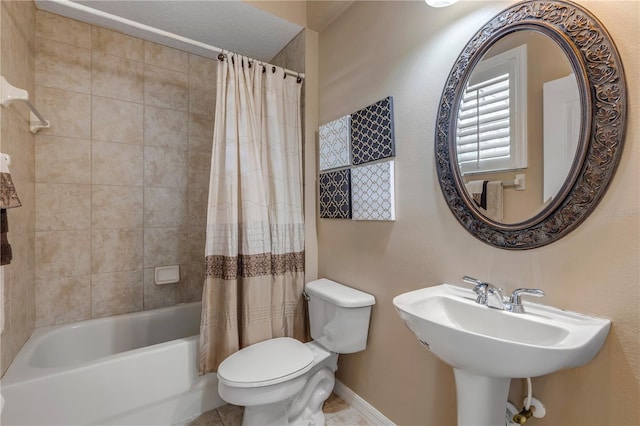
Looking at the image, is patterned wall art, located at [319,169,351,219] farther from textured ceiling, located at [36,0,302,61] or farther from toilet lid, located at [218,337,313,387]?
textured ceiling, located at [36,0,302,61]

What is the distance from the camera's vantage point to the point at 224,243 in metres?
1.76

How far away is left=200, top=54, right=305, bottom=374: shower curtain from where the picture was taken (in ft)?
5.71

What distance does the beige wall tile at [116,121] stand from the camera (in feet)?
6.84

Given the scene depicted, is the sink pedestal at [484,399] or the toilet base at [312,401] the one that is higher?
the sink pedestal at [484,399]

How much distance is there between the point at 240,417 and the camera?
Answer: 1732 mm

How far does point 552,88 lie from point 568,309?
0.73 m

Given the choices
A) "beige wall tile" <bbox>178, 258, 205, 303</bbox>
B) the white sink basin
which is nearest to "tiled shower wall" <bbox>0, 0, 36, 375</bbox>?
"beige wall tile" <bbox>178, 258, 205, 303</bbox>

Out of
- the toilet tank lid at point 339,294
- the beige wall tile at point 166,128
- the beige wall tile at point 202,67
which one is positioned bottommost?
the toilet tank lid at point 339,294

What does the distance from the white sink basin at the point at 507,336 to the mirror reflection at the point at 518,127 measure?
341mm

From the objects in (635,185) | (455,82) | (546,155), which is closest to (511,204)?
(546,155)

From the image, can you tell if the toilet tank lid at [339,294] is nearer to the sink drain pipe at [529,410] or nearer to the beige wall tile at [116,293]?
the sink drain pipe at [529,410]

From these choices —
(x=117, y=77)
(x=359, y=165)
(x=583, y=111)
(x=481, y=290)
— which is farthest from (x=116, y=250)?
(x=583, y=111)

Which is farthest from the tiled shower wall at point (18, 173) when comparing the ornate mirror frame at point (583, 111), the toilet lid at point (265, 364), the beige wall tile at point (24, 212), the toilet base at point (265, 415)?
the ornate mirror frame at point (583, 111)

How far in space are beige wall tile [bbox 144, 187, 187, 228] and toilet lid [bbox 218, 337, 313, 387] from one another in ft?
4.05
